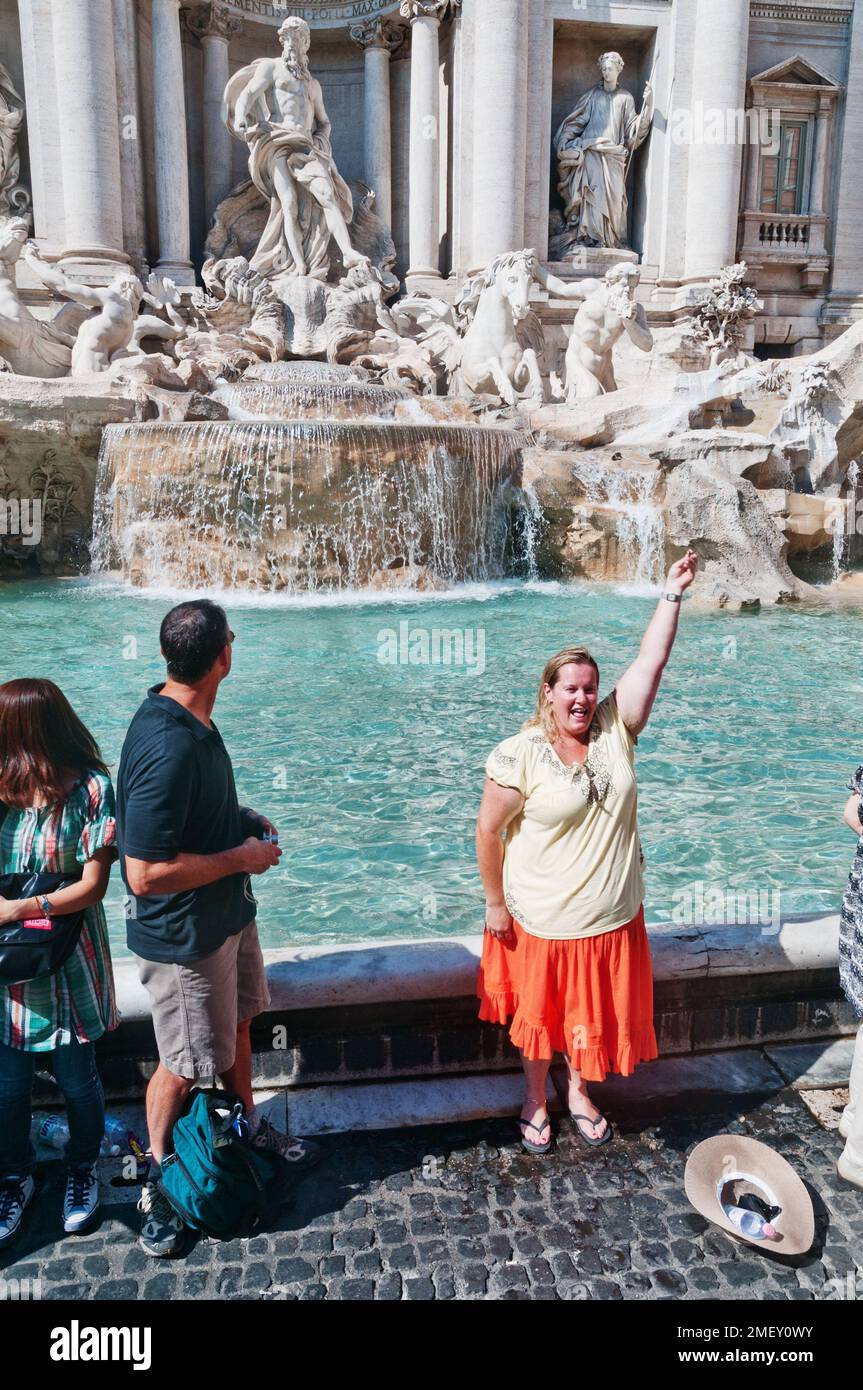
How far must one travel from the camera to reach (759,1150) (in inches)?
87.9

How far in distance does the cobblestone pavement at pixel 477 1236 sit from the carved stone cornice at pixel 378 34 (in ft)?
62.3

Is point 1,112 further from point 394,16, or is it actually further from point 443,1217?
point 443,1217

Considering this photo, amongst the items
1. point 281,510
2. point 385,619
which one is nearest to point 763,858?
point 385,619

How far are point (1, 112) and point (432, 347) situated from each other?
7.65m

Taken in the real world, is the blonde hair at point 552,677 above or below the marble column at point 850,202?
below

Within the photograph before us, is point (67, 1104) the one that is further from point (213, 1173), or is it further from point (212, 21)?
point (212, 21)

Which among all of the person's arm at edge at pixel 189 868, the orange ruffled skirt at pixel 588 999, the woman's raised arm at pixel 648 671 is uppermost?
the woman's raised arm at pixel 648 671

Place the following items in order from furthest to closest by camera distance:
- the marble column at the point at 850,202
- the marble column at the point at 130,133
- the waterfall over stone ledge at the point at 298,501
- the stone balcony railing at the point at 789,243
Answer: the stone balcony railing at the point at 789,243
the marble column at the point at 850,202
the marble column at the point at 130,133
the waterfall over stone ledge at the point at 298,501

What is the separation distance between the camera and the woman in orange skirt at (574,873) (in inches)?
89.4

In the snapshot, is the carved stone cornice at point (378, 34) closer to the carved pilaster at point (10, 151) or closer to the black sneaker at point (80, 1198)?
the carved pilaster at point (10, 151)

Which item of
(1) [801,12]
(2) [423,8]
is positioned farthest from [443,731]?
(1) [801,12]

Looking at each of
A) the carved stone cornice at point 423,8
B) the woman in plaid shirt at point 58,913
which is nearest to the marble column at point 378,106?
the carved stone cornice at point 423,8

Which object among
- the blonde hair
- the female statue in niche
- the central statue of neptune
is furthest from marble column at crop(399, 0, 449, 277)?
the blonde hair

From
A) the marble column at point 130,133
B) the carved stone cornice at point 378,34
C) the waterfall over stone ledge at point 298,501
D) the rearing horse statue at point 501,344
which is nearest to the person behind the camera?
the waterfall over stone ledge at point 298,501
